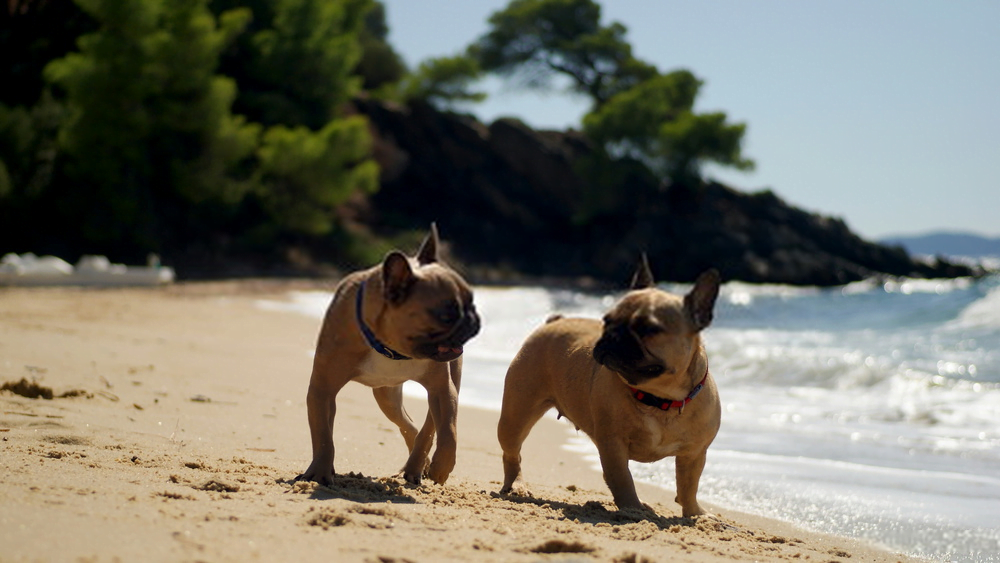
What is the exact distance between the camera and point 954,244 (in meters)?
117

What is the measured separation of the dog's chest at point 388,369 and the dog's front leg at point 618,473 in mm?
1000

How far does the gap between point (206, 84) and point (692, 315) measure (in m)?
29.9

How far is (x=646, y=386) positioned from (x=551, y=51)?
49.3m

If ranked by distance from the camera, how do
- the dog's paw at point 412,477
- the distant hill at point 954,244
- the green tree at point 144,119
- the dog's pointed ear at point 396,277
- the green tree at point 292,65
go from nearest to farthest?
the dog's pointed ear at point 396,277
the dog's paw at point 412,477
the green tree at point 144,119
the green tree at point 292,65
the distant hill at point 954,244

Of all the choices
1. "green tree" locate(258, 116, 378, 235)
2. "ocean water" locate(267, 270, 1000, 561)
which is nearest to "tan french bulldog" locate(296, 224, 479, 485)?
"ocean water" locate(267, 270, 1000, 561)

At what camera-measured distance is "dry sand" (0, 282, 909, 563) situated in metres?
3.28

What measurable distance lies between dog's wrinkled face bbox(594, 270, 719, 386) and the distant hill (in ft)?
349

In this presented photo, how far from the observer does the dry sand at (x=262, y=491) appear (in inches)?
129

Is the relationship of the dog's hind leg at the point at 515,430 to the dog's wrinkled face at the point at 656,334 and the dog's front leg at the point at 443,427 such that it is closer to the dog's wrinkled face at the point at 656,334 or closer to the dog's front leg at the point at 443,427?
the dog's front leg at the point at 443,427

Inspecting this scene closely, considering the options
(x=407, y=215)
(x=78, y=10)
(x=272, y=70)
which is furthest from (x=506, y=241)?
(x=78, y=10)

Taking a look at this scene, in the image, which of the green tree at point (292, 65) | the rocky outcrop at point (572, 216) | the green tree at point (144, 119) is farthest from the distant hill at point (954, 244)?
the green tree at point (144, 119)

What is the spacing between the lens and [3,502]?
3.39m

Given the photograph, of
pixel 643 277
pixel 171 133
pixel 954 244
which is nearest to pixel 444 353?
pixel 643 277

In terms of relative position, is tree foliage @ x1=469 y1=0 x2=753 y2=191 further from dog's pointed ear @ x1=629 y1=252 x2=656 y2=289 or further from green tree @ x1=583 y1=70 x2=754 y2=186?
dog's pointed ear @ x1=629 y1=252 x2=656 y2=289
